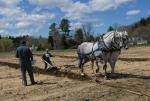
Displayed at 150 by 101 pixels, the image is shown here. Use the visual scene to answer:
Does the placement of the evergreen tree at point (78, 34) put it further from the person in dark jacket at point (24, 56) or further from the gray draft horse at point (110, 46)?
the person in dark jacket at point (24, 56)

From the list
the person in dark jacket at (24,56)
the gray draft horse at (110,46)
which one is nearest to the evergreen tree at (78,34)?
the gray draft horse at (110,46)

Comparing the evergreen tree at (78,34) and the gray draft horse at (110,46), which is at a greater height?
the evergreen tree at (78,34)

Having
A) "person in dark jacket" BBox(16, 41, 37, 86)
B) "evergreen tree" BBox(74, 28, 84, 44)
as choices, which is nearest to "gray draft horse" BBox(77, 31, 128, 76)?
"person in dark jacket" BBox(16, 41, 37, 86)

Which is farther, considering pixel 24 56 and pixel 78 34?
pixel 78 34

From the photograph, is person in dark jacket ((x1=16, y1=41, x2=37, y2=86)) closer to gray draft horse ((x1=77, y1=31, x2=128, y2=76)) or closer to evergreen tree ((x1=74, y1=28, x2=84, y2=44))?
gray draft horse ((x1=77, y1=31, x2=128, y2=76))

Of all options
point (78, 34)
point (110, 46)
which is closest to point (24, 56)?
point (110, 46)

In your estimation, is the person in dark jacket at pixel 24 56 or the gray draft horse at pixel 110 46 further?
the gray draft horse at pixel 110 46

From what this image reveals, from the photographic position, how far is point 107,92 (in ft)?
39.9

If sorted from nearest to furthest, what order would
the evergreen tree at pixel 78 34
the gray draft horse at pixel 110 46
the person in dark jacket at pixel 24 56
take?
1. the person in dark jacket at pixel 24 56
2. the gray draft horse at pixel 110 46
3. the evergreen tree at pixel 78 34

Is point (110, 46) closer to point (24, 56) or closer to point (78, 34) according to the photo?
point (24, 56)

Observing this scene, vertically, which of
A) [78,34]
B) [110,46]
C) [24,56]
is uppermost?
[78,34]

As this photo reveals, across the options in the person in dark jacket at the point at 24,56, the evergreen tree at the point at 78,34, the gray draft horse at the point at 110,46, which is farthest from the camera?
the evergreen tree at the point at 78,34

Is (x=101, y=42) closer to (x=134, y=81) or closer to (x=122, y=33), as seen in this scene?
(x=122, y=33)

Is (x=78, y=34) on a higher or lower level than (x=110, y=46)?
higher
